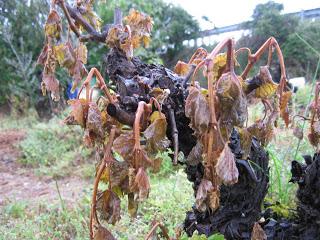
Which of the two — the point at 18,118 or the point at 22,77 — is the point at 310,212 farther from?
the point at 22,77

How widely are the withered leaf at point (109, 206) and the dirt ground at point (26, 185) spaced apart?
2.47 metres

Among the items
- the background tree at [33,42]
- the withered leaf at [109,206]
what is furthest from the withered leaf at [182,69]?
the background tree at [33,42]

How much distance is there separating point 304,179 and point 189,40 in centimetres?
874

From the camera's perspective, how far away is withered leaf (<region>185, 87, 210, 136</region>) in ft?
2.23

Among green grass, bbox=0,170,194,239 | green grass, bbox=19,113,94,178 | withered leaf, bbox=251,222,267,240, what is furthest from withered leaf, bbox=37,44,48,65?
green grass, bbox=19,113,94,178

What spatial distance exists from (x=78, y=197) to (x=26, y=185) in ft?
3.58

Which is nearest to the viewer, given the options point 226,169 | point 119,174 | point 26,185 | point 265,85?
point 226,169

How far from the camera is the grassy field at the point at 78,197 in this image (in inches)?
89.0

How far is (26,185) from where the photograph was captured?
4.17 m

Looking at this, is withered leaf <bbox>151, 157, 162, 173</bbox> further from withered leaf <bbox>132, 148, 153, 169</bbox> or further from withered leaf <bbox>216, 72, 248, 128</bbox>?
withered leaf <bbox>216, 72, 248, 128</bbox>

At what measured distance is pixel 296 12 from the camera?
4527mm

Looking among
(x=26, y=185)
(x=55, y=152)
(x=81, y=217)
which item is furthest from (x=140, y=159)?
(x=55, y=152)

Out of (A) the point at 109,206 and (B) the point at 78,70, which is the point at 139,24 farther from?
(A) the point at 109,206

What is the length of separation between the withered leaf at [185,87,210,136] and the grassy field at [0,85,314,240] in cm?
46
